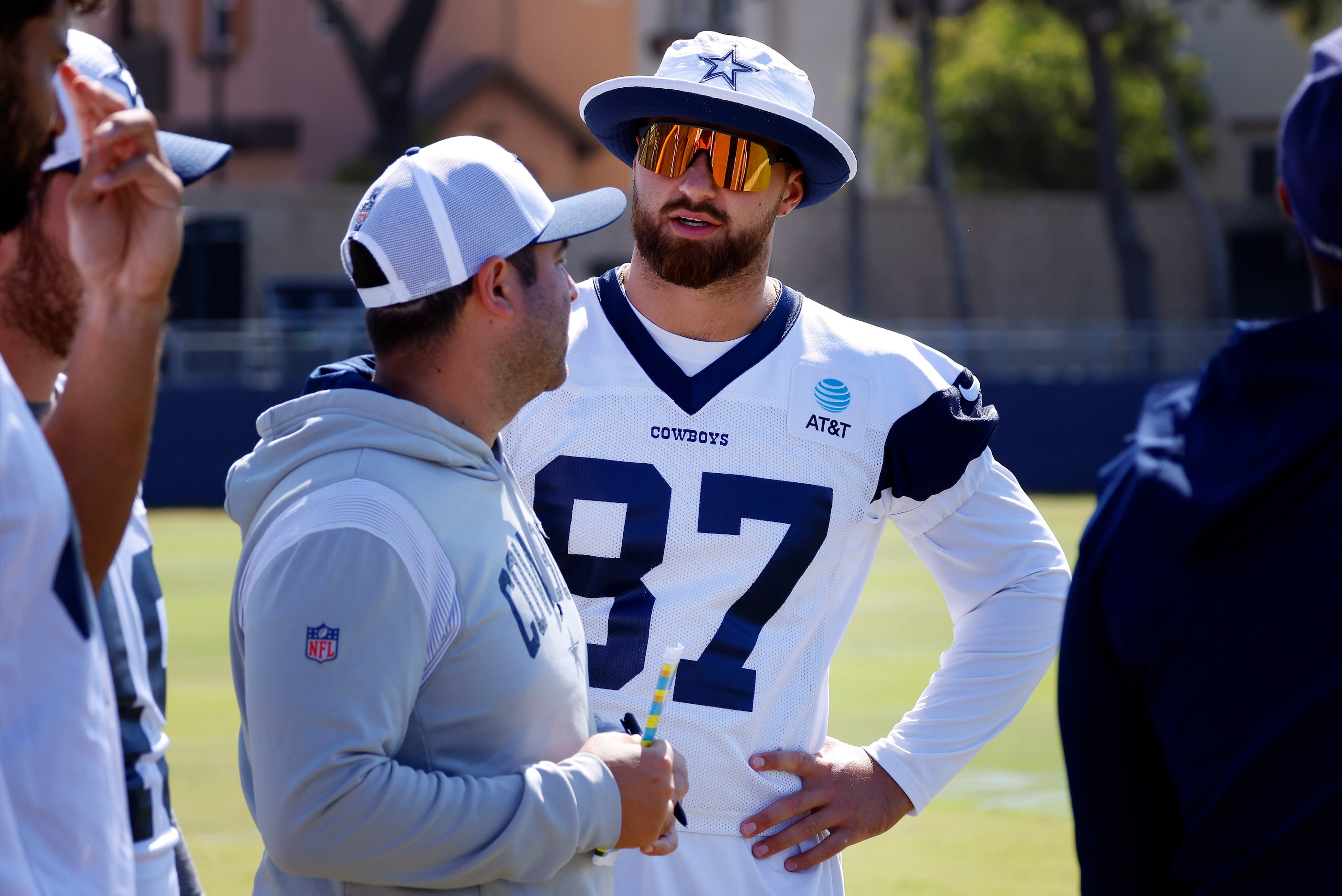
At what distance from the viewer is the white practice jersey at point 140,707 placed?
9.25ft

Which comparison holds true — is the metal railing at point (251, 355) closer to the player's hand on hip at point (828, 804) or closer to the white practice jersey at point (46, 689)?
the player's hand on hip at point (828, 804)

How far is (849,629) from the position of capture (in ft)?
45.3

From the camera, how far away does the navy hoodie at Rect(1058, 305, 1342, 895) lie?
6.45 feet

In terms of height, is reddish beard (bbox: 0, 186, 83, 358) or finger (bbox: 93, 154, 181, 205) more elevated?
finger (bbox: 93, 154, 181, 205)

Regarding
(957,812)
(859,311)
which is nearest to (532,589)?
(957,812)

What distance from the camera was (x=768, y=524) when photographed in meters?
3.49

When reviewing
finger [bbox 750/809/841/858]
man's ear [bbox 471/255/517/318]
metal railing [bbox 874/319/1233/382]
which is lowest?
metal railing [bbox 874/319/1233/382]

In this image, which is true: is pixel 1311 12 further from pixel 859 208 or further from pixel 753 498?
pixel 753 498

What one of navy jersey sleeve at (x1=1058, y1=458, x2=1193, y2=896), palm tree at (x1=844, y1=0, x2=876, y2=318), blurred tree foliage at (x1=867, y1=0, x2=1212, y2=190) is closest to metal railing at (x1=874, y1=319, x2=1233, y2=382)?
palm tree at (x1=844, y1=0, x2=876, y2=318)

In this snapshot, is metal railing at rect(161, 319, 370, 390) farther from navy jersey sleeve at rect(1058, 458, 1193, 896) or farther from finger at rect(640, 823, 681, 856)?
navy jersey sleeve at rect(1058, 458, 1193, 896)

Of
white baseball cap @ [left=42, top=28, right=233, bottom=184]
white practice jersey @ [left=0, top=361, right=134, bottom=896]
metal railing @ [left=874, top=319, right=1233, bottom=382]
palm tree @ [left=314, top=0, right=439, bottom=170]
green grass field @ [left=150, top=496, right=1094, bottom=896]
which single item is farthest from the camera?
palm tree @ [left=314, top=0, right=439, bottom=170]

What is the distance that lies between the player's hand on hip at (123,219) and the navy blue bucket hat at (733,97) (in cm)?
164

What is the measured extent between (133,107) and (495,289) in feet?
2.16

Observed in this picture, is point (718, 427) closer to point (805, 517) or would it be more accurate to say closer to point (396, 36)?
point (805, 517)
